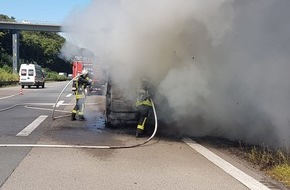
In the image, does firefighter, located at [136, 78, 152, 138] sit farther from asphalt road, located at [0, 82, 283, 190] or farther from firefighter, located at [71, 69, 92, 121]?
firefighter, located at [71, 69, 92, 121]

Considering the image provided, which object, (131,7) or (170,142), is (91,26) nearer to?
(131,7)

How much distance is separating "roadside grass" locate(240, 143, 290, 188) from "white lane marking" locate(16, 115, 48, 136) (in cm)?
488

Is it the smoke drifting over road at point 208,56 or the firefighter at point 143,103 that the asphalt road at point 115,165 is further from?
the smoke drifting over road at point 208,56

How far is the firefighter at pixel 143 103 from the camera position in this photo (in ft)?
31.0

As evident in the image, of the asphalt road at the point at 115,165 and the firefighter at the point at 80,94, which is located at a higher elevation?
the firefighter at the point at 80,94

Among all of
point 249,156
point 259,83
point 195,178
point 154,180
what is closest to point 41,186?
point 154,180

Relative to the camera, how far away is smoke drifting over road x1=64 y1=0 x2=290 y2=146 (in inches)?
311

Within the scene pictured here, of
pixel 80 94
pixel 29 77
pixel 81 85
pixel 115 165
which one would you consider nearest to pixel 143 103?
pixel 115 165

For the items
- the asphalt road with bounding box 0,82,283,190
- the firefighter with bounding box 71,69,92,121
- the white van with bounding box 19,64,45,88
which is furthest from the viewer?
the white van with bounding box 19,64,45,88

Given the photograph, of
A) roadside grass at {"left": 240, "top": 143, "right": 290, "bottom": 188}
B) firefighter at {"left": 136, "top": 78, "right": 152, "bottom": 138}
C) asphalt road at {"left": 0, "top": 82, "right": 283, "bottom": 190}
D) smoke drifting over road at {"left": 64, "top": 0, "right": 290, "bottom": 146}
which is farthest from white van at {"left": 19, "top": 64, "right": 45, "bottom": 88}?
roadside grass at {"left": 240, "top": 143, "right": 290, "bottom": 188}

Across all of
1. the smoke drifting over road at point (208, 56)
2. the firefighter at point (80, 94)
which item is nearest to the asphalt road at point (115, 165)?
the smoke drifting over road at point (208, 56)

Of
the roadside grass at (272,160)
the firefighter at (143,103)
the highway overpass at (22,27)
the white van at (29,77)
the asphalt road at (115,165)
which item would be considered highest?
the highway overpass at (22,27)

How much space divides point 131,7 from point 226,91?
8.25 ft

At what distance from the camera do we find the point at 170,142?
9172 millimetres
